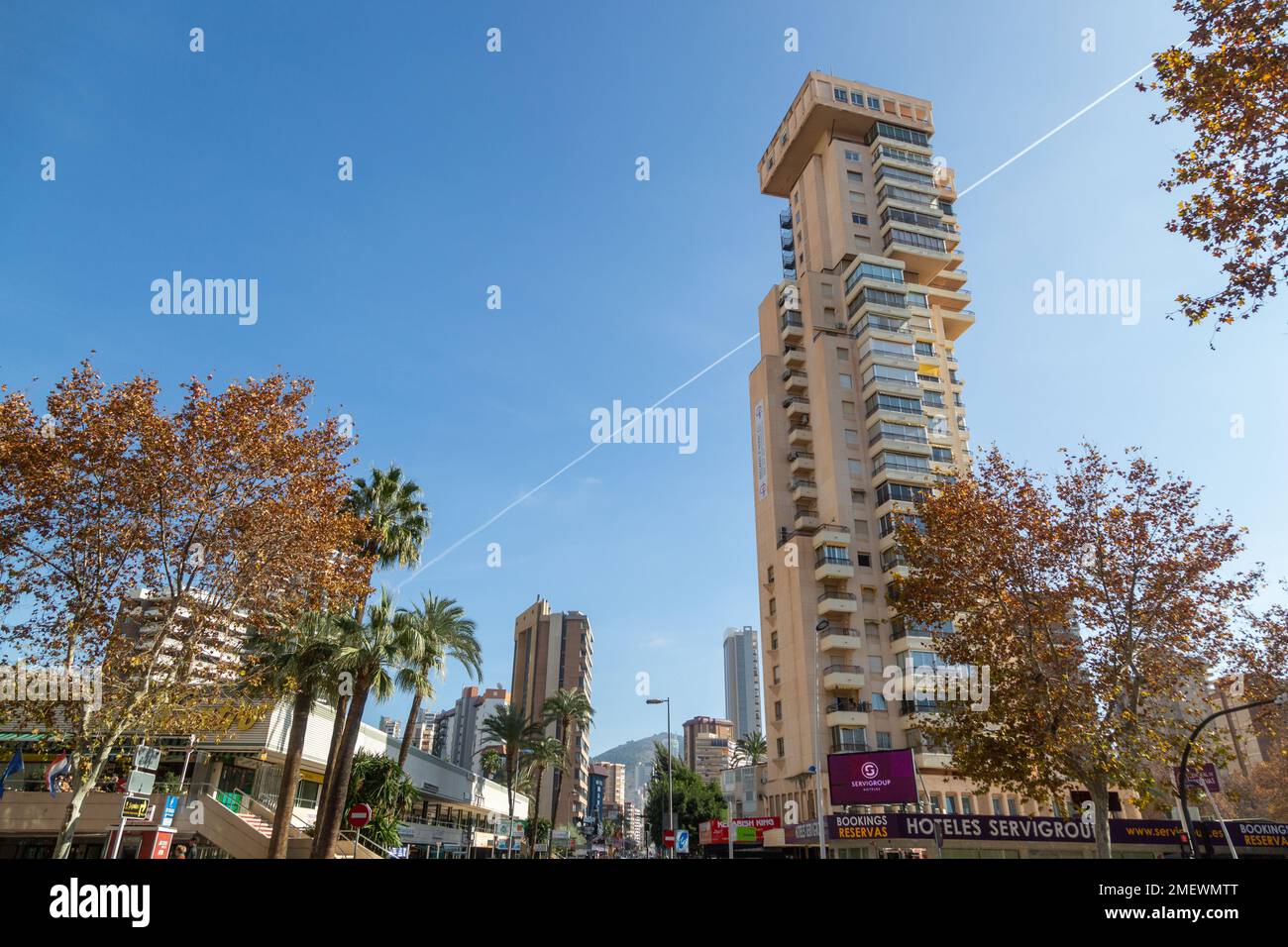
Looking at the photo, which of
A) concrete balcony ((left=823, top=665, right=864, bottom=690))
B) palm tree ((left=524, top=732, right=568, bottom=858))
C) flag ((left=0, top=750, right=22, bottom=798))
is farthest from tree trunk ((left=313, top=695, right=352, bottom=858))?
palm tree ((left=524, top=732, right=568, bottom=858))

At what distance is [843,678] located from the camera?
178 ft

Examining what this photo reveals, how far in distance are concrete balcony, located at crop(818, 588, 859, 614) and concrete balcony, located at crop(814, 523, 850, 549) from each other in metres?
4.17

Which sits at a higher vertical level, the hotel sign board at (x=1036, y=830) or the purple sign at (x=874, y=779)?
the purple sign at (x=874, y=779)

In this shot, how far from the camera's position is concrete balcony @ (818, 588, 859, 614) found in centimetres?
5672

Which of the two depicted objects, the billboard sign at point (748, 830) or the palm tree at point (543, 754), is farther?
the palm tree at point (543, 754)

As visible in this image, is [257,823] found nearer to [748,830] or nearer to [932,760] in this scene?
[748,830]

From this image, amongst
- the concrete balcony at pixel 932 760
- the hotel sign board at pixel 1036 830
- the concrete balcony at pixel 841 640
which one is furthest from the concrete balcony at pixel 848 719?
the hotel sign board at pixel 1036 830

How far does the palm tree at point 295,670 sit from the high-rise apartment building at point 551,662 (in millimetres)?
115682

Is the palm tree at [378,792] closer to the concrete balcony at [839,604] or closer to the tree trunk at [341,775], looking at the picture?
the tree trunk at [341,775]

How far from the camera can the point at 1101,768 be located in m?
23.2

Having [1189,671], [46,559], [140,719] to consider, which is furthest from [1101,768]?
[46,559]

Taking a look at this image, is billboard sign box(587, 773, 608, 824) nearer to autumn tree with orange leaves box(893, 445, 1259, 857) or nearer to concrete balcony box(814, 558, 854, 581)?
concrete balcony box(814, 558, 854, 581)

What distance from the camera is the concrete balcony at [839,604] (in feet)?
186
